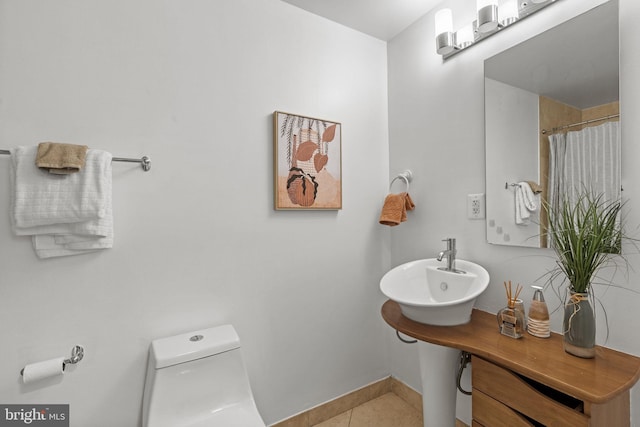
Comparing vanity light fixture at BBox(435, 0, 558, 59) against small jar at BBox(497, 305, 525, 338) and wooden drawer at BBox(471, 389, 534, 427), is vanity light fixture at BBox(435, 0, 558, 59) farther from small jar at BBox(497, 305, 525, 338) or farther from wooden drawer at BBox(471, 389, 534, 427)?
wooden drawer at BBox(471, 389, 534, 427)

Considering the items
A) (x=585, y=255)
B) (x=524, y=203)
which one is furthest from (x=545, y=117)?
(x=585, y=255)

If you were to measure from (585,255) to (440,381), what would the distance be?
80 centimetres

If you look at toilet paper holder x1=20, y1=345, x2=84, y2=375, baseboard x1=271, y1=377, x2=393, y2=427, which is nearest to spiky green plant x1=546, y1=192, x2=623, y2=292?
baseboard x1=271, y1=377, x2=393, y2=427

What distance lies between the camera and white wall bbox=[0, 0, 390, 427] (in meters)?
1.16

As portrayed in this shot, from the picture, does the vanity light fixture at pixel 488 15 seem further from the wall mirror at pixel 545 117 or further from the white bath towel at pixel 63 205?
the white bath towel at pixel 63 205

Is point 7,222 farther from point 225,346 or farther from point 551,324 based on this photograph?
point 551,324

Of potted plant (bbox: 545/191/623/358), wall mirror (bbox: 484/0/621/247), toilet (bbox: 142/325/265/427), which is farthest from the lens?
toilet (bbox: 142/325/265/427)

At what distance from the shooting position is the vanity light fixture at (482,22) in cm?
133

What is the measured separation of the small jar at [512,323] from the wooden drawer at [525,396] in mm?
172

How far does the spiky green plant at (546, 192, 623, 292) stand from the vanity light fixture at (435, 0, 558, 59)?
32.7 inches

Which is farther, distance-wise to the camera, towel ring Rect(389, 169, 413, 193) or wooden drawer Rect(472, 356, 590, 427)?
towel ring Rect(389, 169, 413, 193)

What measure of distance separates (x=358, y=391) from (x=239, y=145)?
5.44ft

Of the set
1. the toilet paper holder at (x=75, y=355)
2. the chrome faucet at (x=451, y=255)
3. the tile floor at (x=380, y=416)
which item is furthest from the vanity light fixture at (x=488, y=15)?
the toilet paper holder at (x=75, y=355)

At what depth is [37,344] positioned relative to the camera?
1.15 m
